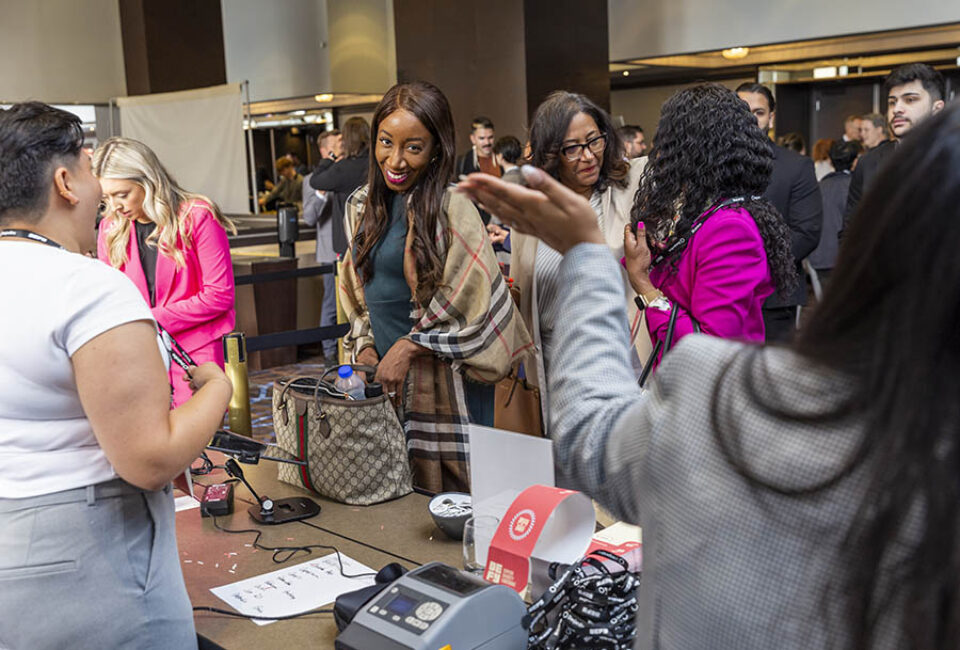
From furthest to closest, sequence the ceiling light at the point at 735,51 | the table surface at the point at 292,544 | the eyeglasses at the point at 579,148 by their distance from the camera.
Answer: the ceiling light at the point at 735,51
the eyeglasses at the point at 579,148
the table surface at the point at 292,544

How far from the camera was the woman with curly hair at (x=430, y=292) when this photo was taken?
2328mm

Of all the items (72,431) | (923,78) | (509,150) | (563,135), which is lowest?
(72,431)

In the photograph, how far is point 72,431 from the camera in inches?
51.4

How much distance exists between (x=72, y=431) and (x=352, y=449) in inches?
31.0

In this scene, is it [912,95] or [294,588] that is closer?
[294,588]

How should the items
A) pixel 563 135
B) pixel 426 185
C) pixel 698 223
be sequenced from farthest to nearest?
pixel 563 135 < pixel 426 185 < pixel 698 223

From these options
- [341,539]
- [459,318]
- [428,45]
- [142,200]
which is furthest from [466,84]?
[341,539]

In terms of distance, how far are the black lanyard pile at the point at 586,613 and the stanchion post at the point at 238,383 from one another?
144 cm

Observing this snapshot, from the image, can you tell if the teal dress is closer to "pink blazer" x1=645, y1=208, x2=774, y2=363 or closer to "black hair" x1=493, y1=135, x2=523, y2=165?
"pink blazer" x1=645, y1=208, x2=774, y2=363

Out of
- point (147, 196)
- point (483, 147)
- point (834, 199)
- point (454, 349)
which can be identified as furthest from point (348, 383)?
point (834, 199)

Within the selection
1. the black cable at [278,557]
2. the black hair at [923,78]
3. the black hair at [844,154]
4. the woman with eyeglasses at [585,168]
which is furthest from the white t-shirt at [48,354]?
the black hair at [844,154]

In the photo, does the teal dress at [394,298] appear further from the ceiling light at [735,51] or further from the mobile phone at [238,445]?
the ceiling light at [735,51]

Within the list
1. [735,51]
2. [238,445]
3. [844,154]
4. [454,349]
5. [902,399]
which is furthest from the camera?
[735,51]

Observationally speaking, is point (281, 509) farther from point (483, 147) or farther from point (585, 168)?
point (483, 147)
